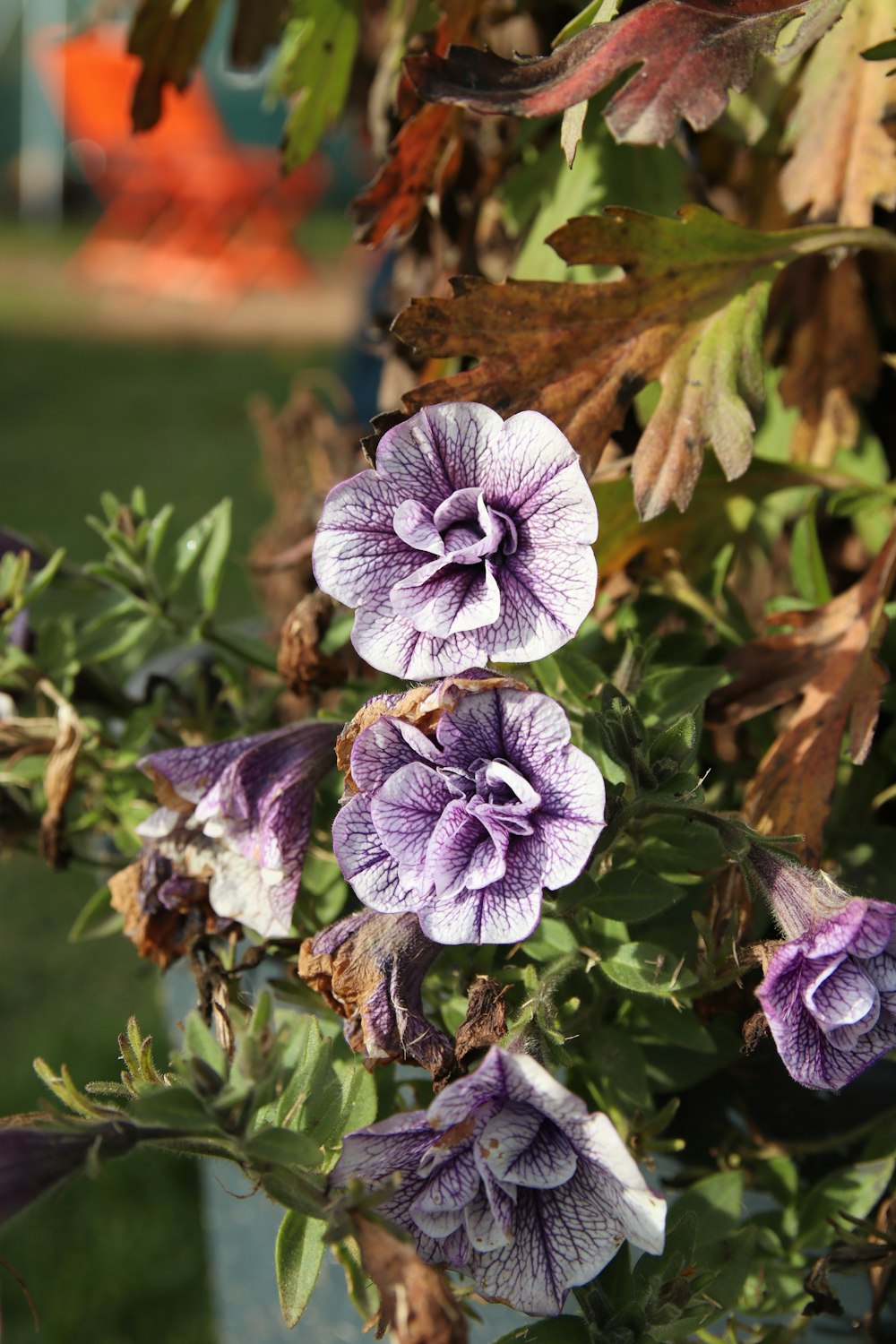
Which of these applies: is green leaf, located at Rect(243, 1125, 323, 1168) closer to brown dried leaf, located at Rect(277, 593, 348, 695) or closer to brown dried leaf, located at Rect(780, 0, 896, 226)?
brown dried leaf, located at Rect(277, 593, 348, 695)

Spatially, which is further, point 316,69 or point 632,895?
point 316,69

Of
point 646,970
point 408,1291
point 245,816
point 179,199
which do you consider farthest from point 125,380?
point 408,1291

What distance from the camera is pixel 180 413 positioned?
4.43 meters

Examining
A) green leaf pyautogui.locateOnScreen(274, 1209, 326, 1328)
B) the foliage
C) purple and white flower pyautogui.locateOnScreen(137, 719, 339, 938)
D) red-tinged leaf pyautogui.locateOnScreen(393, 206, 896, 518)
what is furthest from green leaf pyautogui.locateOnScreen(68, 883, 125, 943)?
red-tinged leaf pyautogui.locateOnScreen(393, 206, 896, 518)

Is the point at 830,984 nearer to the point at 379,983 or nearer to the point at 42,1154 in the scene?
the point at 379,983

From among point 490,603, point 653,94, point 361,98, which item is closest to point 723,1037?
point 490,603

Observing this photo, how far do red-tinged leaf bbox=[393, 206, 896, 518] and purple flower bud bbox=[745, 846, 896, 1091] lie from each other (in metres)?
0.22

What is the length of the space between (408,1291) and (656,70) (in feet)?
1.74

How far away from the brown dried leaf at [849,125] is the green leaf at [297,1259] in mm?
A: 614

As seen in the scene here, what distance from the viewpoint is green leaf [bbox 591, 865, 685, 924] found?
1.86 feet

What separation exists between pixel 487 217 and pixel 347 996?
0.68 m

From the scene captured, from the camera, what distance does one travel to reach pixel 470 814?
1.61ft

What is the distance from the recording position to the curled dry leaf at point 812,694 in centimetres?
66

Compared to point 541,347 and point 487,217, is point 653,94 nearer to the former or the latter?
point 541,347
